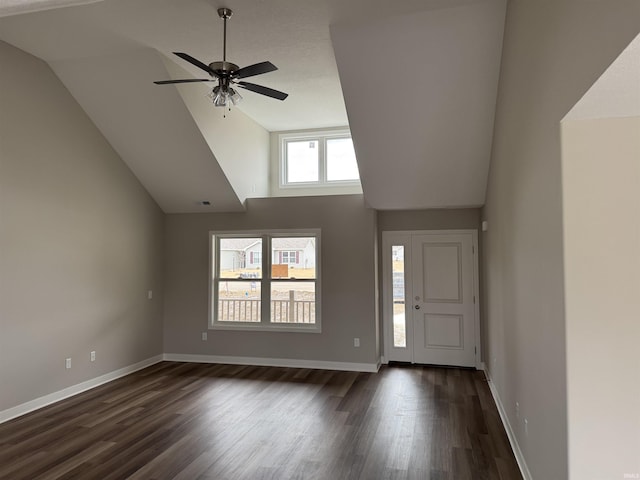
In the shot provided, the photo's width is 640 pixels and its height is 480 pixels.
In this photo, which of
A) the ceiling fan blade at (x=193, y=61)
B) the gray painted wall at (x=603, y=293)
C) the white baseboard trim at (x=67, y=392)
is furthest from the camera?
the white baseboard trim at (x=67, y=392)

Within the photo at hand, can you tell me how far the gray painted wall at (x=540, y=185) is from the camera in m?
1.62

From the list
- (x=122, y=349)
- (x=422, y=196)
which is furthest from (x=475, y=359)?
(x=122, y=349)

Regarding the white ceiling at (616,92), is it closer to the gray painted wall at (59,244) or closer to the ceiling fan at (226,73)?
the ceiling fan at (226,73)

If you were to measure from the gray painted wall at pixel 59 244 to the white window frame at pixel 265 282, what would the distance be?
100 cm

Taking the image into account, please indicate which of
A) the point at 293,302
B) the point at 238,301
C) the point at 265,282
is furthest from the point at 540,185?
the point at 238,301

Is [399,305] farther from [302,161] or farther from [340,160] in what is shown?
[302,161]

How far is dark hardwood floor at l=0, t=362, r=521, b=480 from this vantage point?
320cm

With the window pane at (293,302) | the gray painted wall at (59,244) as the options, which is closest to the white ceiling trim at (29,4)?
the gray painted wall at (59,244)

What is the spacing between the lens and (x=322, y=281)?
6.23 m

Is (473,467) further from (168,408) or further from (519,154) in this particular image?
(168,408)

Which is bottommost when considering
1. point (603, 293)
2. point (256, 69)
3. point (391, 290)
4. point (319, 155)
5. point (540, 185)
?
point (391, 290)

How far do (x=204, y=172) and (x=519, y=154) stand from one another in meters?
4.07

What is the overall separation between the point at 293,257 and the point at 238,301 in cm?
113

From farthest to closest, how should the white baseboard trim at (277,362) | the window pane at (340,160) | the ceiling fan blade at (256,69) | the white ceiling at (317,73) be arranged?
the window pane at (340,160) < the white baseboard trim at (277,362) < the white ceiling at (317,73) < the ceiling fan blade at (256,69)
